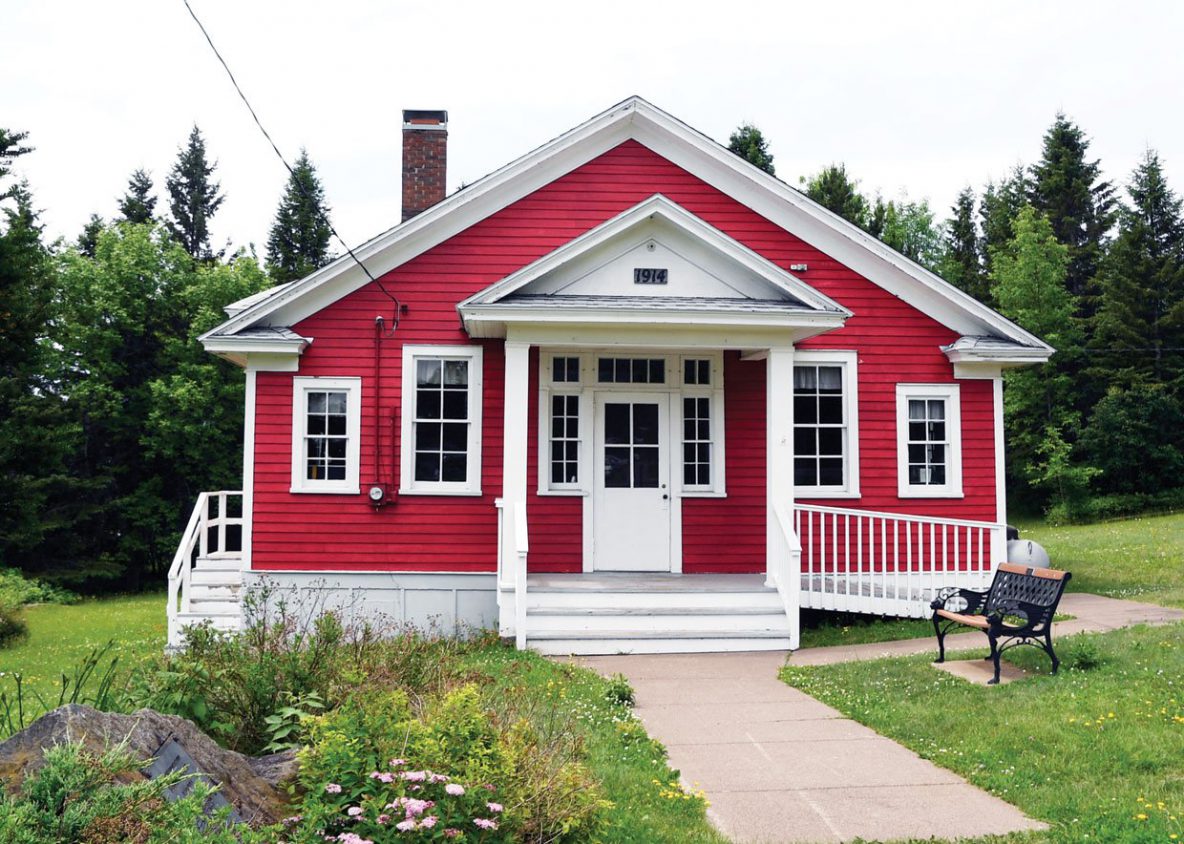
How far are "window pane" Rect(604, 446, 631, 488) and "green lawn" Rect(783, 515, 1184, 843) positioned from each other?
407 centimetres

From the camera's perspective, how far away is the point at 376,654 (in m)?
6.59

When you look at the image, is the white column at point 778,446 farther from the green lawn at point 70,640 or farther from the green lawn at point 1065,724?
the green lawn at point 70,640

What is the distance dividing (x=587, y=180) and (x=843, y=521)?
227 inches

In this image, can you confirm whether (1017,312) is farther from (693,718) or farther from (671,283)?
(693,718)

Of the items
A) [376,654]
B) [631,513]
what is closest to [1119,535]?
[631,513]

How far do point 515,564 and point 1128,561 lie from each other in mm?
11973

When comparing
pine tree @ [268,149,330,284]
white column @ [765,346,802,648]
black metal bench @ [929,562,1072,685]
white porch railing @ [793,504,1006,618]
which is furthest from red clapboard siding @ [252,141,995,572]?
pine tree @ [268,149,330,284]

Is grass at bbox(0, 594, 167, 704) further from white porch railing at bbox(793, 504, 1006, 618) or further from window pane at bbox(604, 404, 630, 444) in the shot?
white porch railing at bbox(793, 504, 1006, 618)

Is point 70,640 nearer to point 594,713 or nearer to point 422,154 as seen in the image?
point 422,154

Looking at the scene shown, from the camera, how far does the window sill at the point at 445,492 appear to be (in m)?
12.7

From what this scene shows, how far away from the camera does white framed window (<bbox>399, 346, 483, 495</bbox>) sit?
42.0ft

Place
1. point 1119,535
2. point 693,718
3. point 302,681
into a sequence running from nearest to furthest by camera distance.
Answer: point 302,681, point 693,718, point 1119,535

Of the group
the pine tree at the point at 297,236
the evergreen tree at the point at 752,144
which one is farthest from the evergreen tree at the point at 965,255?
the pine tree at the point at 297,236

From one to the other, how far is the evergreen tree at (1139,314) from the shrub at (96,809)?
3947 cm
